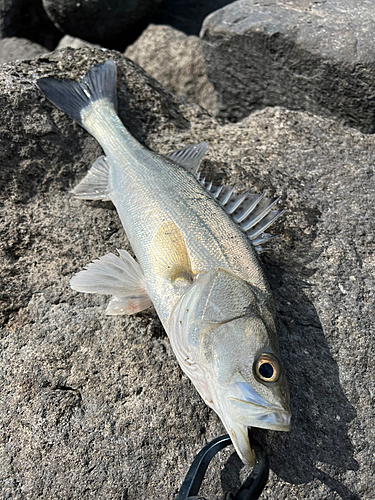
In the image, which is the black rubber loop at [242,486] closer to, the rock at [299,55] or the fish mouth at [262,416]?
the fish mouth at [262,416]

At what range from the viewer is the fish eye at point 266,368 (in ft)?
6.60

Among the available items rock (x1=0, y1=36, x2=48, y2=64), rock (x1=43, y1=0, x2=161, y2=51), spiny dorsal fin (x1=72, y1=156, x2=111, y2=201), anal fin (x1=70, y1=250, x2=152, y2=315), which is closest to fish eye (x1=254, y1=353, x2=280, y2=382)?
anal fin (x1=70, y1=250, x2=152, y2=315)

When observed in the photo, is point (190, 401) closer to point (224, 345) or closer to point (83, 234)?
point (224, 345)

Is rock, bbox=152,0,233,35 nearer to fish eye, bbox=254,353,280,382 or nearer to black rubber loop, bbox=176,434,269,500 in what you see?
fish eye, bbox=254,353,280,382

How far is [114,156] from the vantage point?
3275 mm

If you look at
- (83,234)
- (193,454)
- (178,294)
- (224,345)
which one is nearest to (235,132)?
(83,234)

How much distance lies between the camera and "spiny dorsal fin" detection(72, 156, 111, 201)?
10.7 feet

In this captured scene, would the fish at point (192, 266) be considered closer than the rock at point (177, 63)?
Yes

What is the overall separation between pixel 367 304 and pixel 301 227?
69cm

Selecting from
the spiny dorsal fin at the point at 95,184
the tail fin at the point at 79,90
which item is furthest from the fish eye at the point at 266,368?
the tail fin at the point at 79,90

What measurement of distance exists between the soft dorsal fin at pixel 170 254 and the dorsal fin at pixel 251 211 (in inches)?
15.8

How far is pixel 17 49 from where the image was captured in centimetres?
666

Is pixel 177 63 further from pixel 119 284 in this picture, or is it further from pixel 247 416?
pixel 247 416

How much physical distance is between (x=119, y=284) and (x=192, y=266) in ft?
1.65
